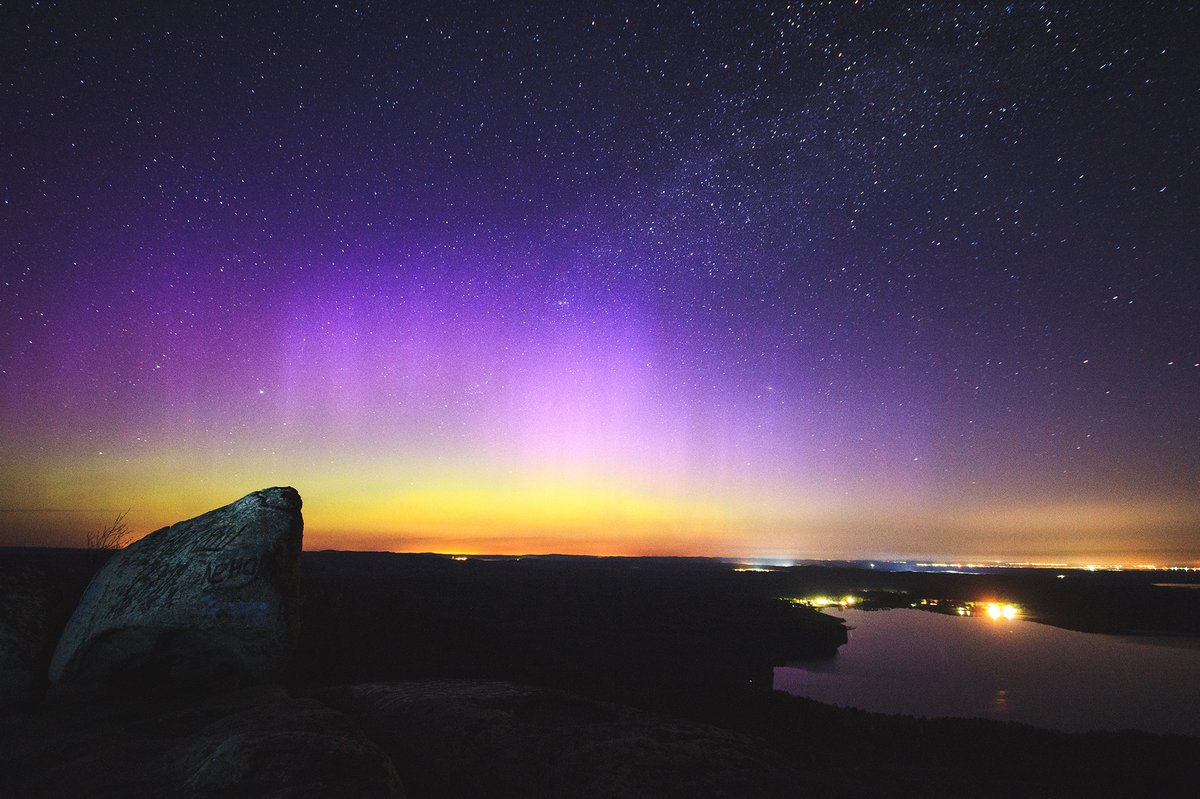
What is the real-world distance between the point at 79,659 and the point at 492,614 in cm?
3627

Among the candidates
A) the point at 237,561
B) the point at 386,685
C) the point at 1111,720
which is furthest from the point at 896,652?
the point at 237,561

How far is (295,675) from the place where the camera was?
11.4m

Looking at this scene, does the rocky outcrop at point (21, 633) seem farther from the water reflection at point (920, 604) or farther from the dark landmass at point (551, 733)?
the water reflection at point (920, 604)

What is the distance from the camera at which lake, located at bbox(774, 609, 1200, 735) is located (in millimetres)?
23953

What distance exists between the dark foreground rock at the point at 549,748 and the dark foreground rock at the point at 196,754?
111 cm

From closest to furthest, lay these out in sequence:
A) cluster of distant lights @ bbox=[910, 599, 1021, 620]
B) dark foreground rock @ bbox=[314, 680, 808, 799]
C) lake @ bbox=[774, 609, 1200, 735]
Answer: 1. dark foreground rock @ bbox=[314, 680, 808, 799]
2. lake @ bbox=[774, 609, 1200, 735]
3. cluster of distant lights @ bbox=[910, 599, 1021, 620]

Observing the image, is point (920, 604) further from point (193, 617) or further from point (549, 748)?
point (193, 617)


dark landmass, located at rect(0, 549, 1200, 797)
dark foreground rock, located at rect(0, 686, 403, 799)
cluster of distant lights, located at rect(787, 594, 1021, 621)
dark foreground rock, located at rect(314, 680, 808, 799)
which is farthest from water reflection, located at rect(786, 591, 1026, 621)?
A: dark foreground rock, located at rect(0, 686, 403, 799)

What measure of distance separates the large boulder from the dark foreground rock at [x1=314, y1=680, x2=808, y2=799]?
61.1 inches

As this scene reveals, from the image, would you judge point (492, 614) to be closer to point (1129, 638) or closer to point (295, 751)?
point (295, 751)

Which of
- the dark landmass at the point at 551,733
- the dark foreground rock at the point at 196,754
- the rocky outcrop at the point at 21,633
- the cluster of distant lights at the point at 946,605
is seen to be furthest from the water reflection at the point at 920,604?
the rocky outcrop at the point at 21,633

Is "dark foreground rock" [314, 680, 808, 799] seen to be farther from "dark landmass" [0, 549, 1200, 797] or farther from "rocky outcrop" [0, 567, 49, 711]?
"rocky outcrop" [0, 567, 49, 711]

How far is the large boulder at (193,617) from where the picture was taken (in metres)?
8.91

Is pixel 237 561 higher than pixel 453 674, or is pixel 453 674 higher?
pixel 237 561
